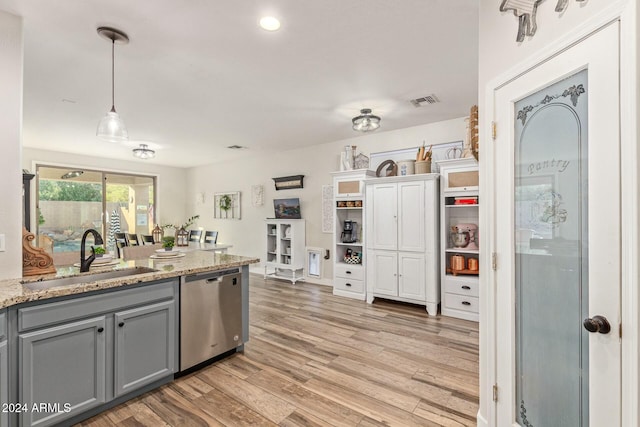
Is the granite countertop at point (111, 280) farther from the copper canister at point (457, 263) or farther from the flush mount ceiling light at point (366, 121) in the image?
the copper canister at point (457, 263)

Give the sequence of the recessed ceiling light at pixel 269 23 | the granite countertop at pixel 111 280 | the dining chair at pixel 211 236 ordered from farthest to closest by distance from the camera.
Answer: the dining chair at pixel 211 236 < the recessed ceiling light at pixel 269 23 < the granite countertop at pixel 111 280

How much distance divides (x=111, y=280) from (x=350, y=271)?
11.7 ft

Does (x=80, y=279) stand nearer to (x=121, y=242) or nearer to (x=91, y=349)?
(x=91, y=349)

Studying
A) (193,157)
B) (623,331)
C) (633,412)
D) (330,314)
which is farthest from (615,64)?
(193,157)

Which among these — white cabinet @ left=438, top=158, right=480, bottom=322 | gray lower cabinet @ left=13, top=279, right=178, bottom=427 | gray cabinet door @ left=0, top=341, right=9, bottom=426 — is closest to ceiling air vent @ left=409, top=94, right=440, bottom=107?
white cabinet @ left=438, top=158, right=480, bottom=322

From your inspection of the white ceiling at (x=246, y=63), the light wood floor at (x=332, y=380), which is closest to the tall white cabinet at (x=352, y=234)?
the white ceiling at (x=246, y=63)

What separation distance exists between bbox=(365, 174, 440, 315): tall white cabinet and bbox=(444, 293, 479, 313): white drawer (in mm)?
150

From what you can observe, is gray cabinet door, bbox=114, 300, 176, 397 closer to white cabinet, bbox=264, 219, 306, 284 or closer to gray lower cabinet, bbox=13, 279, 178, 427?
gray lower cabinet, bbox=13, 279, 178, 427

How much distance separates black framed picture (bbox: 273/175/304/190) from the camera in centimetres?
620

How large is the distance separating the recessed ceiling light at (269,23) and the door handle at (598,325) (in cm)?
247

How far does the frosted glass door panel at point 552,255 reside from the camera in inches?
51.4

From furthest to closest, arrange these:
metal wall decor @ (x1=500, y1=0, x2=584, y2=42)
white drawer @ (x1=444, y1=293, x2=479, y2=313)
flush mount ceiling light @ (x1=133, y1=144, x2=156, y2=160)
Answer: flush mount ceiling light @ (x1=133, y1=144, x2=156, y2=160)
white drawer @ (x1=444, y1=293, x2=479, y2=313)
metal wall decor @ (x1=500, y1=0, x2=584, y2=42)

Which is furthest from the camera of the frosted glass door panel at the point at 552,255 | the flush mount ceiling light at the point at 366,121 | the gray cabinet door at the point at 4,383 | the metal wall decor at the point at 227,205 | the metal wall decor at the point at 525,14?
the metal wall decor at the point at 227,205

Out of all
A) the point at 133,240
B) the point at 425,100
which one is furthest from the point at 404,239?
the point at 133,240
